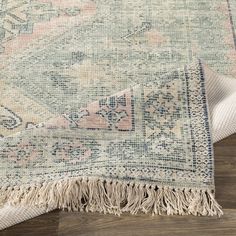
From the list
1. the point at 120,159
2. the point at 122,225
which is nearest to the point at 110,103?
the point at 120,159

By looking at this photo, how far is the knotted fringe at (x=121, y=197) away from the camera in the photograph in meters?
1.20

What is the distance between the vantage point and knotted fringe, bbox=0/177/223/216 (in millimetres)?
1201

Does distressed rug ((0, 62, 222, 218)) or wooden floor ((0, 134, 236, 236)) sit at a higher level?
distressed rug ((0, 62, 222, 218))

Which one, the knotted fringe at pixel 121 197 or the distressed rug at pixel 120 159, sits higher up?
the distressed rug at pixel 120 159

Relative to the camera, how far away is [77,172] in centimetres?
122

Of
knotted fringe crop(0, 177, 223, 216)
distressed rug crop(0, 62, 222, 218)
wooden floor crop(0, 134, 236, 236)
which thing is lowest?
wooden floor crop(0, 134, 236, 236)

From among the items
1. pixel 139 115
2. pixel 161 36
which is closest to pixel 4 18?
pixel 161 36

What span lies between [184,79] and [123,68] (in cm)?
28

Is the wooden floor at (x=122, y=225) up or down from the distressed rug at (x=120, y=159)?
down

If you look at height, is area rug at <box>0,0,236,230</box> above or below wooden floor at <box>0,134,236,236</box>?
above

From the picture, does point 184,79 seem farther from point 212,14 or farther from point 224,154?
point 212,14

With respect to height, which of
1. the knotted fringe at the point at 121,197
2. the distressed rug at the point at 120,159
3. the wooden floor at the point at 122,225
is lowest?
the wooden floor at the point at 122,225

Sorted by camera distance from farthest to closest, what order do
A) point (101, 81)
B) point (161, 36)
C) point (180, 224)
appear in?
point (161, 36)
point (101, 81)
point (180, 224)

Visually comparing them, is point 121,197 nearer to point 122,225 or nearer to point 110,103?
point 122,225
